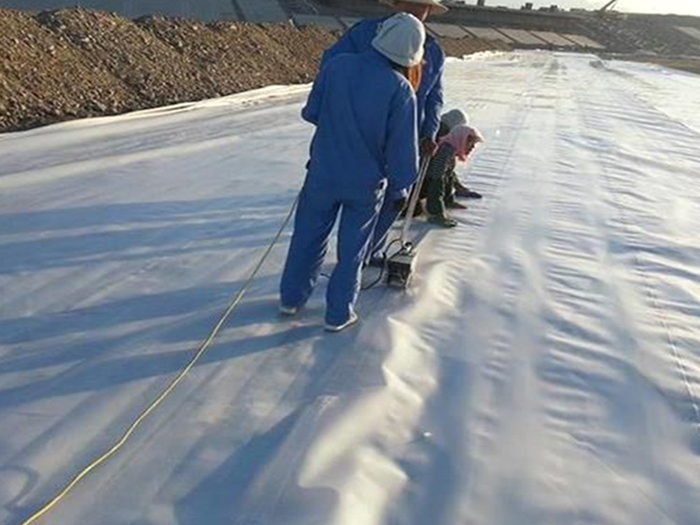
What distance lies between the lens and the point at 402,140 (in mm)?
2922

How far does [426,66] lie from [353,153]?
1138 mm

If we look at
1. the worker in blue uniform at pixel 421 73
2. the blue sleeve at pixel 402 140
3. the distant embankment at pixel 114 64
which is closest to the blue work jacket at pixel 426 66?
the worker in blue uniform at pixel 421 73

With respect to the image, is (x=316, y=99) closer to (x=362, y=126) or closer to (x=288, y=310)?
(x=362, y=126)

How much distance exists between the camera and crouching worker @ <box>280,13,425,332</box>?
2.82 meters

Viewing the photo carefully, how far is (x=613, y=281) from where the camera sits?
411 cm

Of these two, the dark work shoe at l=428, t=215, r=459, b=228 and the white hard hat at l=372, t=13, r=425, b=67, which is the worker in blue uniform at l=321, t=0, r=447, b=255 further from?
the dark work shoe at l=428, t=215, r=459, b=228

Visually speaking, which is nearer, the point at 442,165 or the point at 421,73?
the point at 421,73

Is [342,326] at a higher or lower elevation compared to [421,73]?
lower

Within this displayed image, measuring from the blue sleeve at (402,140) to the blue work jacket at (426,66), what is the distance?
650 mm

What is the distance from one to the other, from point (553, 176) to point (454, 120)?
212 cm

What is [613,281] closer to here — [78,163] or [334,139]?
[334,139]

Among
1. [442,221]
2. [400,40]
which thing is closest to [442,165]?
[442,221]

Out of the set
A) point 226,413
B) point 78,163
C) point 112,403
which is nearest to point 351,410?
point 226,413

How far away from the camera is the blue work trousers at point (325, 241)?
306cm
